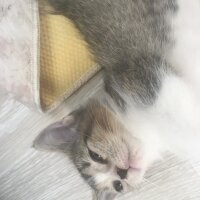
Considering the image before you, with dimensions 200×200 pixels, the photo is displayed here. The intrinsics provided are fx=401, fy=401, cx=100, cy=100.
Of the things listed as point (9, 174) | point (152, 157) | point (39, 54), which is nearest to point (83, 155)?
point (152, 157)

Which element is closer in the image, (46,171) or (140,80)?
(140,80)

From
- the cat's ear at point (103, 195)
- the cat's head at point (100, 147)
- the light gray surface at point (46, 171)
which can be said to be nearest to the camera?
the cat's head at point (100, 147)

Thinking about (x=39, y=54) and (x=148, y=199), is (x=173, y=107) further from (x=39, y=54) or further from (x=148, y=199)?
(x=148, y=199)

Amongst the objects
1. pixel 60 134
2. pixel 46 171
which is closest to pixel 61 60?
pixel 60 134

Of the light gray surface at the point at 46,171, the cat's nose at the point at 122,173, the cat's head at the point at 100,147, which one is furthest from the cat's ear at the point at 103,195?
the light gray surface at the point at 46,171

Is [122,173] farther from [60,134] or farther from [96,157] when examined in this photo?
[60,134]

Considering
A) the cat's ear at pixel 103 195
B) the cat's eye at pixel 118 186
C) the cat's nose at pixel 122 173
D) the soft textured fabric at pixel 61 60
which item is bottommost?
the cat's ear at pixel 103 195

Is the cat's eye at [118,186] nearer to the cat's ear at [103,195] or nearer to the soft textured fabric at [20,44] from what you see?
the cat's ear at [103,195]

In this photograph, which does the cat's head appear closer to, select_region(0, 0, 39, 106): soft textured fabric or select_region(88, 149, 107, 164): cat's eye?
select_region(88, 149, 107, 164): cat's eye

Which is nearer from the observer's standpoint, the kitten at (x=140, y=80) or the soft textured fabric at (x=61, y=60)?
the kitten at (x=140, y=80)
